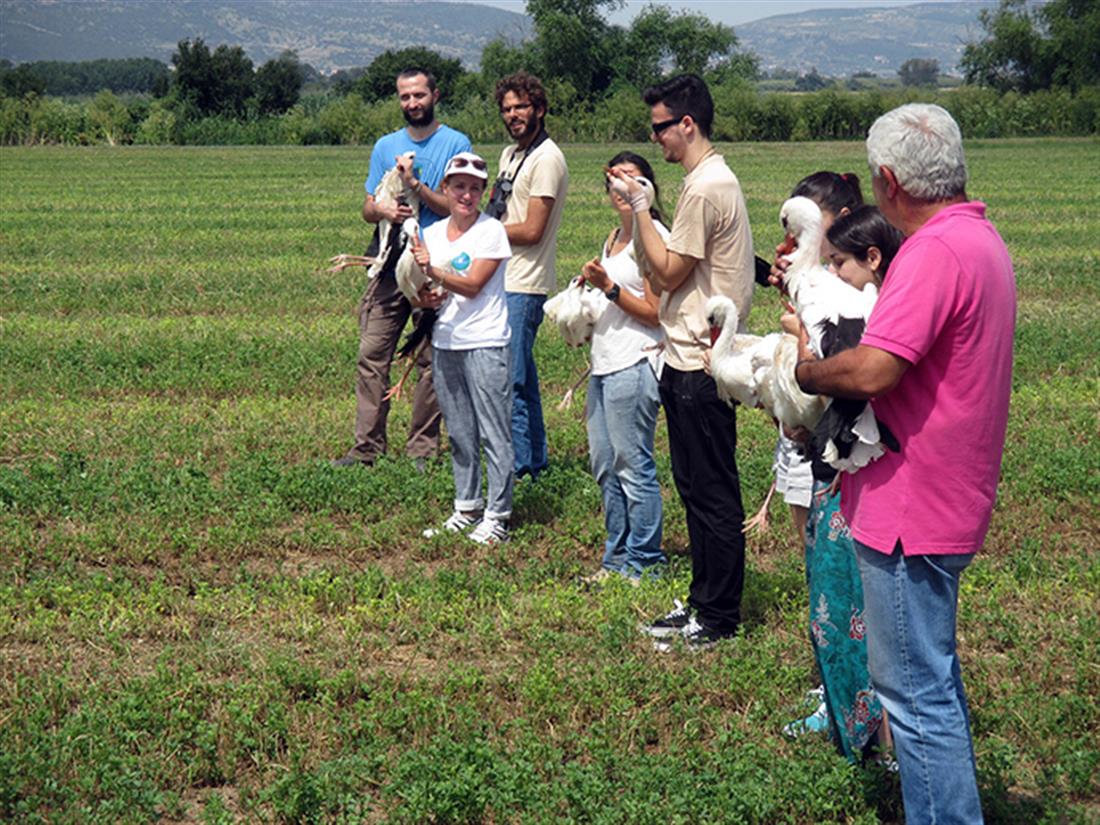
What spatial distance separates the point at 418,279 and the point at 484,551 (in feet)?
5.17

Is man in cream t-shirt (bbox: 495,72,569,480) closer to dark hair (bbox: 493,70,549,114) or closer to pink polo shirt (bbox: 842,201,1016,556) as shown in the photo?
dark hair (bbox: 493,70,549,114)

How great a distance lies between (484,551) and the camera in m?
7.98

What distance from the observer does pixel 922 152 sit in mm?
4164

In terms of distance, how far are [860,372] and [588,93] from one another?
91.0 m

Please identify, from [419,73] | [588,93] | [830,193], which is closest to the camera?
[830,193]

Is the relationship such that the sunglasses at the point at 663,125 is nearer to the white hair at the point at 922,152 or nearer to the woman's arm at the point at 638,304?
the woman's arm at the point at 638,304

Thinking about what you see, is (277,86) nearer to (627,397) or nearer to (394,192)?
(394,192)

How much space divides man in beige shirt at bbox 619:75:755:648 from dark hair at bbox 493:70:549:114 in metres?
2.13

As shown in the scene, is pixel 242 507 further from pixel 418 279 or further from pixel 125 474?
pixel 418 279

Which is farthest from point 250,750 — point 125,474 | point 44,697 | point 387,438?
point 387,438

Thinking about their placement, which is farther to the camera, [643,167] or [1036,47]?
[1036,47]

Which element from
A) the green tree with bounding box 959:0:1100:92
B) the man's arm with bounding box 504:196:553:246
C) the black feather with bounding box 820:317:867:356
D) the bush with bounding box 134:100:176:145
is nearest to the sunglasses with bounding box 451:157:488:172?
the man's arm with bounding box 504:196:553:246

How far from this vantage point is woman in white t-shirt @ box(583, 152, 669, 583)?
7.16 meters

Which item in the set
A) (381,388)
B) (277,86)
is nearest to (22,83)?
(277,86)
